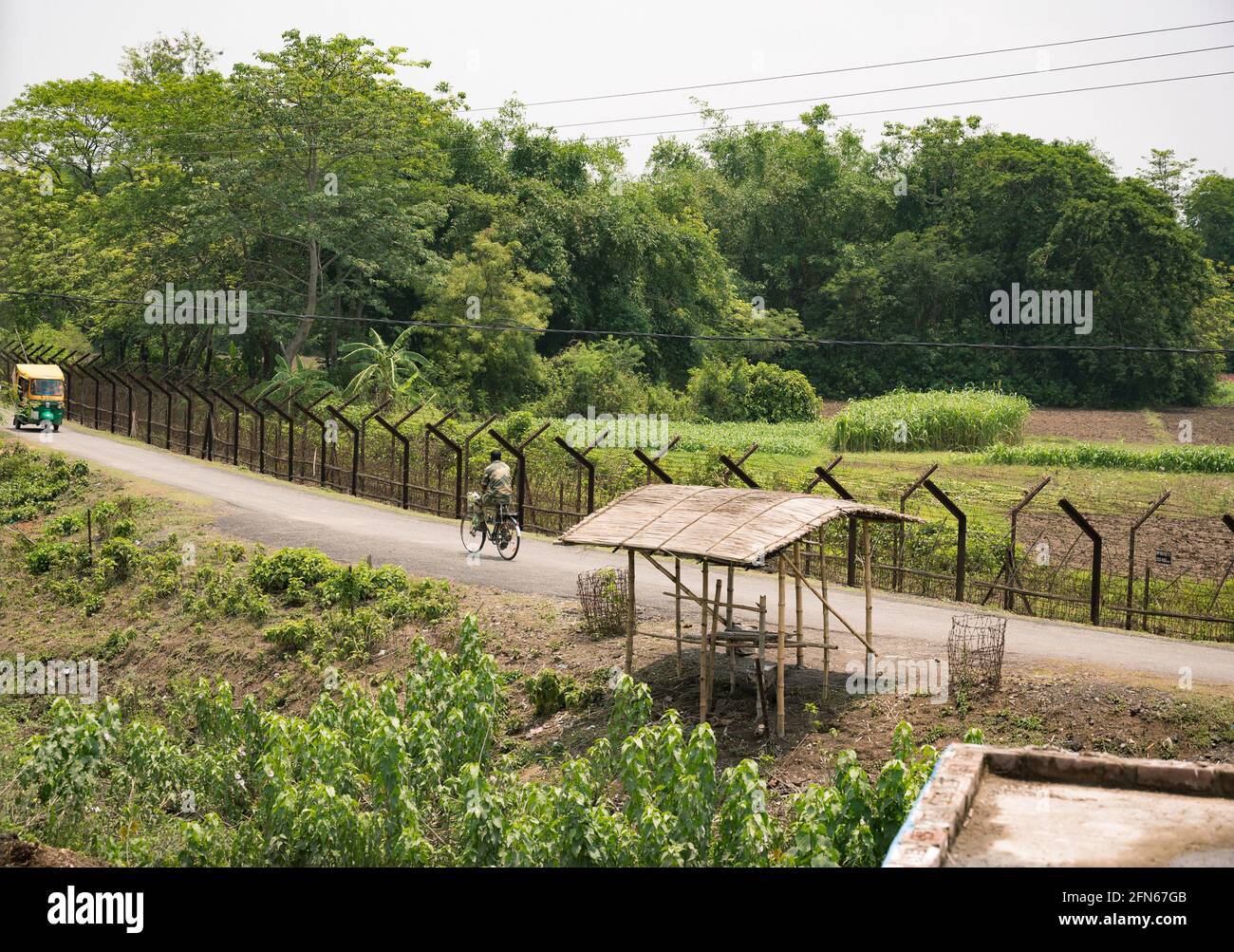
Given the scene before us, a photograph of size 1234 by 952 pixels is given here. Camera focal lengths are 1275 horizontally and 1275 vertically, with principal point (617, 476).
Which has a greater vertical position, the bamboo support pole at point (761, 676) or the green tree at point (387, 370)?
the green tree at point (387, 370)

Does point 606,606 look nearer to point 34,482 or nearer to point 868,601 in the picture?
point 868,601

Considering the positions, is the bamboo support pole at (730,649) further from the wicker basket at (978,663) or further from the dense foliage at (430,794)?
the wicker basket at (978,663)

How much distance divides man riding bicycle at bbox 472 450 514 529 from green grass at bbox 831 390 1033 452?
20.2 metres

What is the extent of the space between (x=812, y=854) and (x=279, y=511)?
17.8 metres

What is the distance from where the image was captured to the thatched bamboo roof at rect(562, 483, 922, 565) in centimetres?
1180

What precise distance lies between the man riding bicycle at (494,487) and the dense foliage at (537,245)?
45.8ft

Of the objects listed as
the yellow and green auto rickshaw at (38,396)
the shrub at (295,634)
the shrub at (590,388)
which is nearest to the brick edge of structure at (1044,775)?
the shrub at (295,634)

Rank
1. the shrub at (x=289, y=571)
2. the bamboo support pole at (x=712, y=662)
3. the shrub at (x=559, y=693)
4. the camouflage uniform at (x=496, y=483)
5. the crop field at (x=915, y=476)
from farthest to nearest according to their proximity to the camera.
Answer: the camouflage uniform at (x=496, y=483) → the shrub at (x=289, y=571) → the crop field at (x=915, y=476) → the shrub at (x=559, y=693) → the bamboo support pole at (x=712, y=662)

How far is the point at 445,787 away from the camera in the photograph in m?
10.3

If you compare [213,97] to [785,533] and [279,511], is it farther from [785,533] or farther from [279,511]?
[785,533]

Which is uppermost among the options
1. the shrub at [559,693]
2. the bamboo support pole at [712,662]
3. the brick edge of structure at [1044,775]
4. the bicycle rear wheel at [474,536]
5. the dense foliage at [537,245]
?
the dense foliage at [537,245]

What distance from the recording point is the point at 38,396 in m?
35.4

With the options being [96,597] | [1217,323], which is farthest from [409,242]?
[1217,323]

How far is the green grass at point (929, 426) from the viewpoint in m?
38.1
